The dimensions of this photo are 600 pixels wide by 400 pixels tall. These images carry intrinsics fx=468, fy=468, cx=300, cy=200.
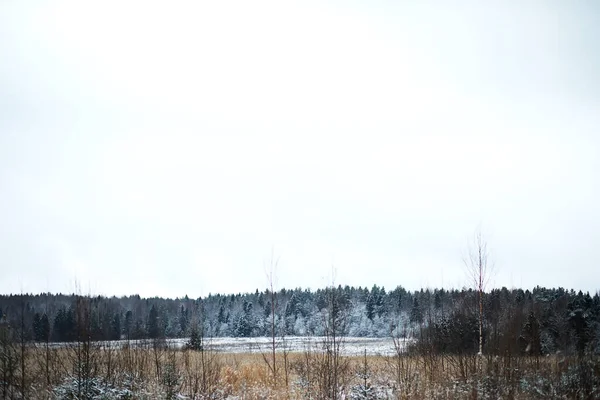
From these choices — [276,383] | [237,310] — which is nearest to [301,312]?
[237,310]

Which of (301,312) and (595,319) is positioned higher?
(595,319)

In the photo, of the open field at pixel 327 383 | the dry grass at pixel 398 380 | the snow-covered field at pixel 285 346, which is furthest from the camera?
the snow-covered field at pixel 285 346

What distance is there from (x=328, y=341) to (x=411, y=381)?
2813mm

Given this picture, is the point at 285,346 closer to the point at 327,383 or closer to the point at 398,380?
the point at 398,380

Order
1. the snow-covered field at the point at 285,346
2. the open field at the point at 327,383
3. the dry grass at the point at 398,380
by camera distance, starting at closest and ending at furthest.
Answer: the open field at the point at 327,383 < the dry grass at the point at 398,380 < the snow-covered field at the point at 285,346

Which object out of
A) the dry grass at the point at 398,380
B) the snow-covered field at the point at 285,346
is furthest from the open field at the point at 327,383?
the snow-covered field at the point at 285,346

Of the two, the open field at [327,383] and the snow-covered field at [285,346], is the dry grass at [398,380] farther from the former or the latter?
the snow-covered field at [285,346]

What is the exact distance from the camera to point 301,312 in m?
100

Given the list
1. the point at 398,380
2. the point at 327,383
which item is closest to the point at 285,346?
the point at 398,380

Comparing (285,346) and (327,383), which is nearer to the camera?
(327,383)

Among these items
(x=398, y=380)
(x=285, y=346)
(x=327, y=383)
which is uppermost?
(x=327, y=383)

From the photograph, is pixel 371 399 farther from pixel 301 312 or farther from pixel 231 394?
pixel 301 312

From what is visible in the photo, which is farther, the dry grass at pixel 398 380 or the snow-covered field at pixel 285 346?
the snow-covered field at pixel 285 346

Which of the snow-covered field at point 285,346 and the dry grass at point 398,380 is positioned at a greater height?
the dry grass at point 398,380
